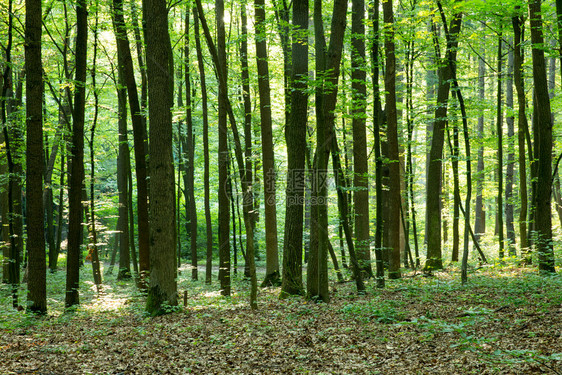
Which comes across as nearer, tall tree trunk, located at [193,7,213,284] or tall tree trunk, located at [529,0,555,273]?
tall tree trunk, located at [529,0,555,273]

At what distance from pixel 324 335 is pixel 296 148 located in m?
4.34

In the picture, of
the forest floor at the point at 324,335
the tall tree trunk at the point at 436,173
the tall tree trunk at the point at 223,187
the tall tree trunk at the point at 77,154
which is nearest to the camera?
the forest floor at the point at 324,335

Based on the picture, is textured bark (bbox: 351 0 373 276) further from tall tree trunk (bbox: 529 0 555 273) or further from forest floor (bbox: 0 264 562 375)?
tall tree trunk (bbox: 529 0 555 273)

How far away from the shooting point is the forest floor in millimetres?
→ 5137

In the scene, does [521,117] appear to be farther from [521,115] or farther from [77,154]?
[77,154]

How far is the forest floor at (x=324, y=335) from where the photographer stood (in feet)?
16.9

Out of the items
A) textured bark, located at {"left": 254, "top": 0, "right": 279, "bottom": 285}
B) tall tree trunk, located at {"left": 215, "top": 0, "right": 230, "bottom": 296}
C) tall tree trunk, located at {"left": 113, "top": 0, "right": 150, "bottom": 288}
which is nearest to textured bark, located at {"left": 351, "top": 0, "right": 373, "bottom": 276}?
textured bark, located at {"left": 254, "top": 0, "right": 279, "bottom": 285}

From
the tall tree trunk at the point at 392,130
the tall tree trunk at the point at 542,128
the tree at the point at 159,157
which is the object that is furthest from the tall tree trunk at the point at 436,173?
the tree at the point at 159,157

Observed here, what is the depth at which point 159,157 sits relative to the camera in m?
8.69

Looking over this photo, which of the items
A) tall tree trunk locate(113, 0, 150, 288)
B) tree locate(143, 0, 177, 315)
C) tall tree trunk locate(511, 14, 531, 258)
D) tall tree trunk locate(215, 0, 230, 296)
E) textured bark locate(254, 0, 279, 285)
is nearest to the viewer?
tree locate(143, 0, 177, 315)

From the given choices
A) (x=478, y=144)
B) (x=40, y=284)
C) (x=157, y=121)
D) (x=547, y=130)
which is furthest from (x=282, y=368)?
(x=478, y=144)

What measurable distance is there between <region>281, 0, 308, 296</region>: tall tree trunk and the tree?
2.67 m

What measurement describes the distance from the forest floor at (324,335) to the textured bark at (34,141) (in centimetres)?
149

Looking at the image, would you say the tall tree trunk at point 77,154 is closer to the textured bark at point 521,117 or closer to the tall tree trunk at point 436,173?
the tall tree trunk at point 436,173
